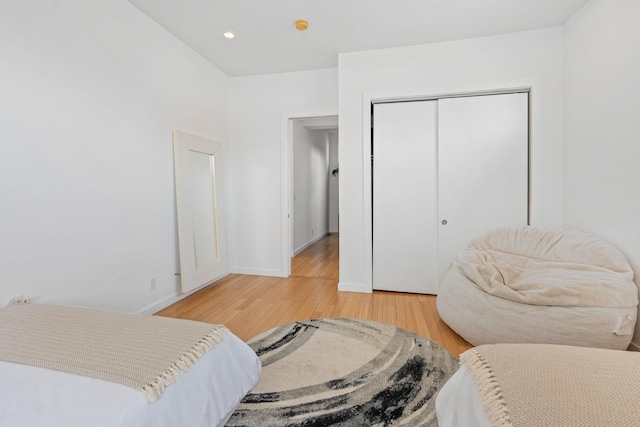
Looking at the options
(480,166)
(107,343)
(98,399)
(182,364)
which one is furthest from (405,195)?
(98,399)

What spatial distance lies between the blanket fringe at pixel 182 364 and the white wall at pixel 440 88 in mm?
2052

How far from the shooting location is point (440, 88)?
9.47 feet

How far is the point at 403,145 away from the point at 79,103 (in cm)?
278

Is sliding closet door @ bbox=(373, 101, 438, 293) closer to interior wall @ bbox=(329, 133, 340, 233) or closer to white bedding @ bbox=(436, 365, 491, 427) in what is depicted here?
white bedding @ bbox=(436, 365, 491, 427)

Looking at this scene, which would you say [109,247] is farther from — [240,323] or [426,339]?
[426,339]

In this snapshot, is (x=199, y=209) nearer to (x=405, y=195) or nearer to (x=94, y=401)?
(x=405, y=195)

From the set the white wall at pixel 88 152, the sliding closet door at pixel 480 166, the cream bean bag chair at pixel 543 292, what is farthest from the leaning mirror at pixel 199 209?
the sliding closet door at pixel 480 166

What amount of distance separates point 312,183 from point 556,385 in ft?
18.6

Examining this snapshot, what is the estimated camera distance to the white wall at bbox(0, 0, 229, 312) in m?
1.64

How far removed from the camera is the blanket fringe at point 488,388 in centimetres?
76

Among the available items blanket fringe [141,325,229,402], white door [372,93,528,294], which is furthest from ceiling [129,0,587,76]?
blanket fringe [141,325,229,402]

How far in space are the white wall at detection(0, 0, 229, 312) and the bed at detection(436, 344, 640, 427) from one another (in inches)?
93.0

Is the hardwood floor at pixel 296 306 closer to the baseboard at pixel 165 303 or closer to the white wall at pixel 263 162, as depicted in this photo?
the baseboard at pixel 165 303

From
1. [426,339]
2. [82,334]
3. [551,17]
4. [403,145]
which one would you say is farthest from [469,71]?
[82,334]
